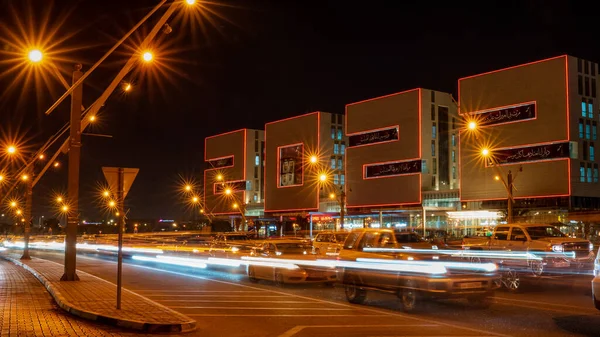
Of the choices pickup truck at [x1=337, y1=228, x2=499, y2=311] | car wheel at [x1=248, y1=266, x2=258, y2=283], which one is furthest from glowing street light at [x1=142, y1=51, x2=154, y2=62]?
car wheel at [x1=248, y1=266, x2=258, y2=283]

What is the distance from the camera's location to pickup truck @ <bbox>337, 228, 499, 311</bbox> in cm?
1352

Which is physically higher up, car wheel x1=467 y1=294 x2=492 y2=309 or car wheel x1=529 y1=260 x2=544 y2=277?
car wheel x1=529 y1=260 x2=544 y2=277

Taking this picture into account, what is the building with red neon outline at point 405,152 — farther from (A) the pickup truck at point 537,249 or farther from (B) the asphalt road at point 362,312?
(B) the asphalt road at point 362,312

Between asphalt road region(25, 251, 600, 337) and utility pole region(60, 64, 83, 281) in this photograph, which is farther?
utility pole region(60, 64, 83, 281)

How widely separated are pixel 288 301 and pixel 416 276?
12.2ft

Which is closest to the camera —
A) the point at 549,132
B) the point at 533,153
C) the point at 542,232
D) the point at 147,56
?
the point at 147,56

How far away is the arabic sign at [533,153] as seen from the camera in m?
53.8

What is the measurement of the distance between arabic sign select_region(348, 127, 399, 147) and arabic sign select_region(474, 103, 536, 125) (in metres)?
10.7

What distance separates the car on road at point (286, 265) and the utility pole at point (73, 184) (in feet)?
18.8

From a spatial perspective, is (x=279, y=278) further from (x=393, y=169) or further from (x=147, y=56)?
(x=393, y=169)

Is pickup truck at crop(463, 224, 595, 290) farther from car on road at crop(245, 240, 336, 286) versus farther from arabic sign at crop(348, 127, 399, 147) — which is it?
arabic sign at crop(348, 127, 399, 147)

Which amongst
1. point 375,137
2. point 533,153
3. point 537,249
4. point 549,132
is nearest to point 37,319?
point 537,249

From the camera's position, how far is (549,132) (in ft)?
179

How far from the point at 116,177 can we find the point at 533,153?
49.3m
